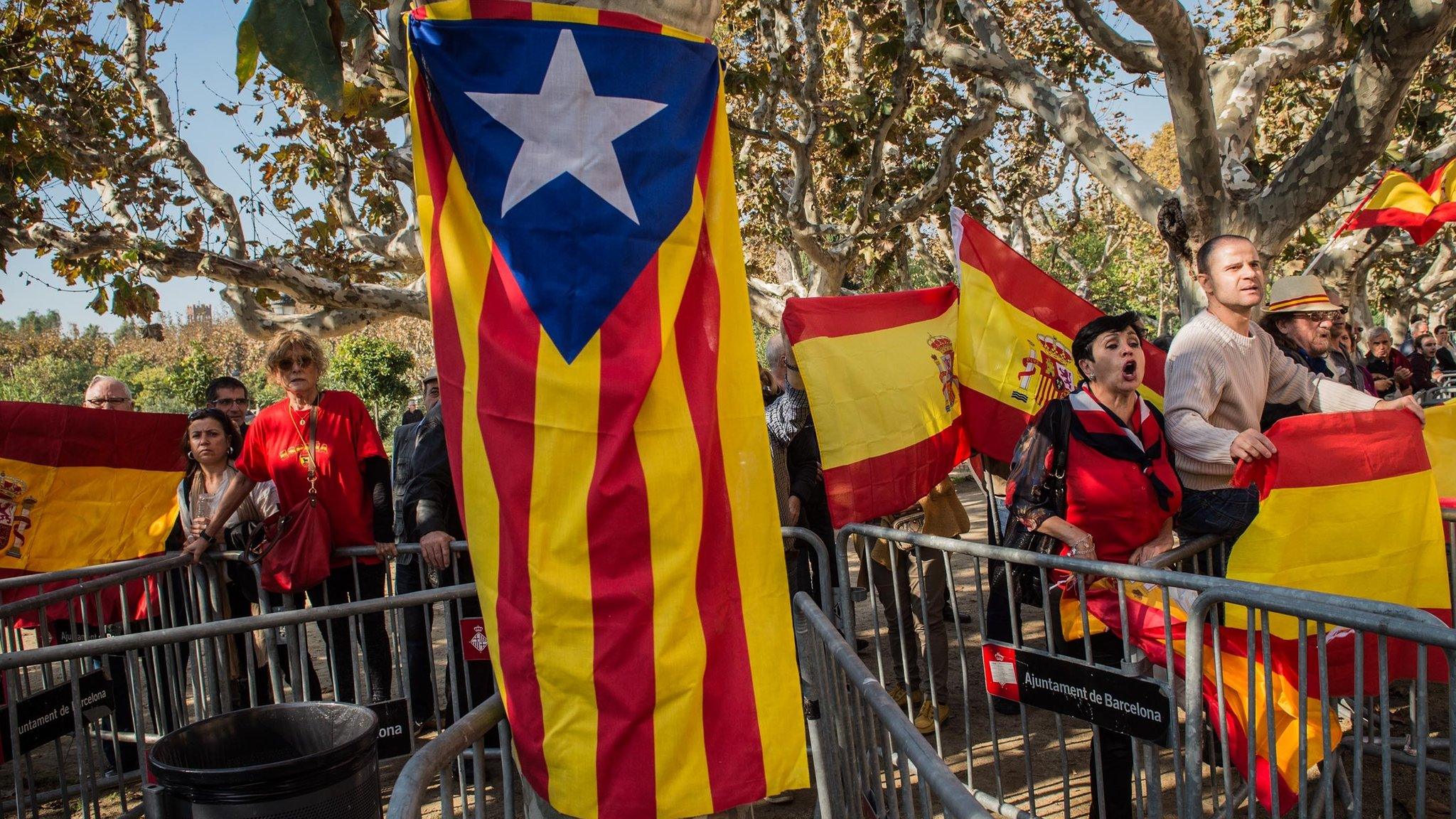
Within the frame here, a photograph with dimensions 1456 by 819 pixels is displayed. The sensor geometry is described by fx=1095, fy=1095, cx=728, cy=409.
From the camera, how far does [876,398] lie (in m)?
4.92

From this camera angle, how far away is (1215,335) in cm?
422

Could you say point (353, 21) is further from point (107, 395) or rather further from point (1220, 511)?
point (107, 395)

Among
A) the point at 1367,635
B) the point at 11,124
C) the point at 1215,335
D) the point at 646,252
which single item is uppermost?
the point at 11,124

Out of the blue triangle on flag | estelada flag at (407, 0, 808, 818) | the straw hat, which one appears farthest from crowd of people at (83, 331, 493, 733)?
the straw hat

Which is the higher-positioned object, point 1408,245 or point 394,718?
point 1408,245

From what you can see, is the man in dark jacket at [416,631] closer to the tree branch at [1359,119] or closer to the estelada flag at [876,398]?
the estelada flag at [876,398]

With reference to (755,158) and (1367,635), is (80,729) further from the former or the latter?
(755,158)

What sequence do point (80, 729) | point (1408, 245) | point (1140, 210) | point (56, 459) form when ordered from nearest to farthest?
point (80, 729) → point (56, 459) → point (1140, 210) → point (1408, 245)

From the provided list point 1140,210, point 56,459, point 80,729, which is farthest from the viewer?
point 1140,210

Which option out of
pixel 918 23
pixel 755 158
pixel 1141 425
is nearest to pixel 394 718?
pixel 1141 425

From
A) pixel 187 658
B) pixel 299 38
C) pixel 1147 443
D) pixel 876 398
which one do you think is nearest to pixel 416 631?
pixel 187 658

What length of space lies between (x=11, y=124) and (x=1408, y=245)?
16253 mm

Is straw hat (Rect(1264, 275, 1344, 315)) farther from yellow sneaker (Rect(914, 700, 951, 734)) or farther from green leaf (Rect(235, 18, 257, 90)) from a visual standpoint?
green leaf (Rect(235, 18, 257, 90))

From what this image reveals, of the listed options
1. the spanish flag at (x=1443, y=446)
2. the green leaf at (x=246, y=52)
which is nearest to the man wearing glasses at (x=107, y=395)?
the green leaf at (x=246, y=52)
